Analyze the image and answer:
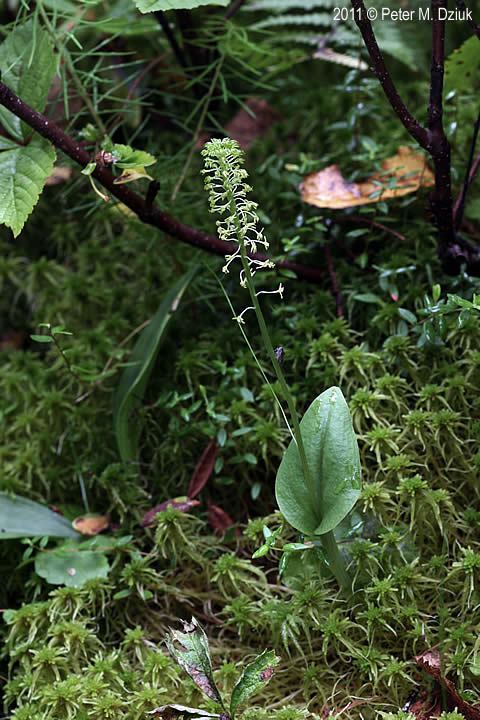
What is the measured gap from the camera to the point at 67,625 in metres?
1.45

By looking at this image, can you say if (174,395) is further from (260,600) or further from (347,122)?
(347,122)

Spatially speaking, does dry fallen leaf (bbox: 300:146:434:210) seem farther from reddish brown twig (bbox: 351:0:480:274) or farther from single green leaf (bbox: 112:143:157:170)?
single green leaf (bbox: 112:143:157:170)

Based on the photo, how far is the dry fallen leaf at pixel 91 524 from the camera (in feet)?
5.42

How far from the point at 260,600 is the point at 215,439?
1.32 feet

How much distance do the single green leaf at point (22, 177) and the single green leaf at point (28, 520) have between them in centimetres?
65

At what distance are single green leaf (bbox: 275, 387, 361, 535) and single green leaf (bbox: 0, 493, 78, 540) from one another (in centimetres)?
61

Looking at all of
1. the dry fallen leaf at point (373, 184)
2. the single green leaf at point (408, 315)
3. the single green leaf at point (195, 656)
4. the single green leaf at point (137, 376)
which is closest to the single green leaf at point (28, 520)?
the single green leaf at point (137, 376)

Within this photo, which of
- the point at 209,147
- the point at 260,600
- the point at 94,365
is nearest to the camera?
the point at 209,147

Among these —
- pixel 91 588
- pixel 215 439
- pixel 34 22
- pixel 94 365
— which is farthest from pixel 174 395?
pixel 34 22

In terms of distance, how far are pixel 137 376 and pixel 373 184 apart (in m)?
0.76

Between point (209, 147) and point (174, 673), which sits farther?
point (174, 673)

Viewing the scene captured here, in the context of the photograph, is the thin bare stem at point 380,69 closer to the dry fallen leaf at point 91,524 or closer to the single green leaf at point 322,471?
the single green leaf at point 322,471

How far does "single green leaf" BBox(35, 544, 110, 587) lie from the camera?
1.54 m

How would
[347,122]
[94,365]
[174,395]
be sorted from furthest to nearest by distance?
[347,122]
[94,365]
[174,395]
